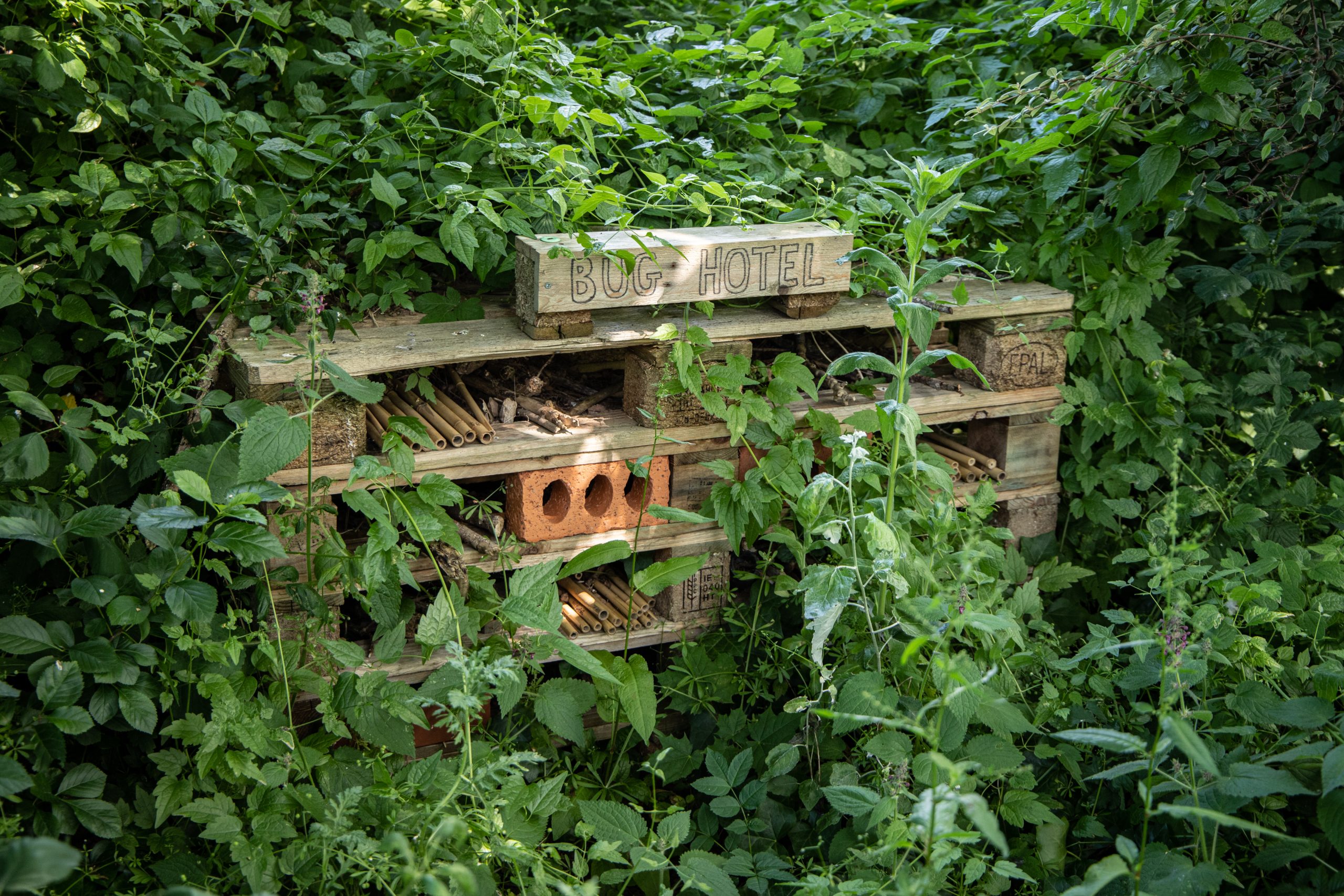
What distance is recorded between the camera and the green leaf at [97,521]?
2.29 metres

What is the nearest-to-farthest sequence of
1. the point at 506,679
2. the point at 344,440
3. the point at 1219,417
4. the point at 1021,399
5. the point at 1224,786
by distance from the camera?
the point at 1224,786
the point at 506,679
the point at 344,440
the point at 1021,399
the point at 1219,417

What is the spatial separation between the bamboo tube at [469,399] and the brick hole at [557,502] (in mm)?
248

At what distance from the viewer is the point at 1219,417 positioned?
3.60m

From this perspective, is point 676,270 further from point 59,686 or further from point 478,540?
point 59,686

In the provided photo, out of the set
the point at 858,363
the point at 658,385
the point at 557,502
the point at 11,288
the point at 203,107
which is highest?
the point at 203,107

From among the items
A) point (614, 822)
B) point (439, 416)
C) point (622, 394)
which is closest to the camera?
point (614, 822)

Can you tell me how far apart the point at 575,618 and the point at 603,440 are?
20.7 inches

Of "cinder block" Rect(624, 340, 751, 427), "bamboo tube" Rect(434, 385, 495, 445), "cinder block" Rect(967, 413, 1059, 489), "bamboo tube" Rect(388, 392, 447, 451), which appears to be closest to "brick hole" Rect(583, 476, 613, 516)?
"cinder block" Rect(624, 340, 751, 427)

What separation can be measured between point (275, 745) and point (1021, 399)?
2.29m

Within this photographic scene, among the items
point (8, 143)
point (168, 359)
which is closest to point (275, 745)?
point (168, 359)

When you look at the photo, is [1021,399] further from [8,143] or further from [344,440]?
[8,143]

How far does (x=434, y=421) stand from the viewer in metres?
2.87

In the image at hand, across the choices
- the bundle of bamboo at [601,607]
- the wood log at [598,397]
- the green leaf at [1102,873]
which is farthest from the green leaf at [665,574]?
the green leaf at [1102,873]

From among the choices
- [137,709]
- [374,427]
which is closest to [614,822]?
[137,709]
